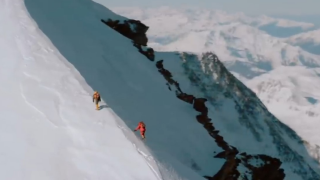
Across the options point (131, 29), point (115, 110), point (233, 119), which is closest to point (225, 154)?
point (233, 119)

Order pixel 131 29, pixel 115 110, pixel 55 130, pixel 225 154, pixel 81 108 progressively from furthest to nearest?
pixel 131 29 < pixel 225 154 < pixel 115 110 < pixel 81 108 < pixel 55 130

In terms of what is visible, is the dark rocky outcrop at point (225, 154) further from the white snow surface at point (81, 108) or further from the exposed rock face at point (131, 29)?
the white snow surface at point (81, 108)

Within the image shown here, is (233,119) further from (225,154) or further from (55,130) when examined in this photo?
(55,130)

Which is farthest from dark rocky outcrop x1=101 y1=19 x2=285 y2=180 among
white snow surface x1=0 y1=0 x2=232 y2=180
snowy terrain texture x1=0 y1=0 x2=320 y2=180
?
white snow surface x1=0 y1=0 x2=232 y2=180

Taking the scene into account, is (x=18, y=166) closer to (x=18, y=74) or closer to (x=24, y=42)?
(x=18, y=74)

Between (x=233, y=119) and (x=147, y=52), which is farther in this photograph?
(x=147, y=52)

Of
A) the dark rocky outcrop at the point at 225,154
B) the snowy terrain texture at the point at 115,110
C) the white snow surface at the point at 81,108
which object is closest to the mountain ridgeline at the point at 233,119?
the dark rocky outcrop at the point at 225,154
